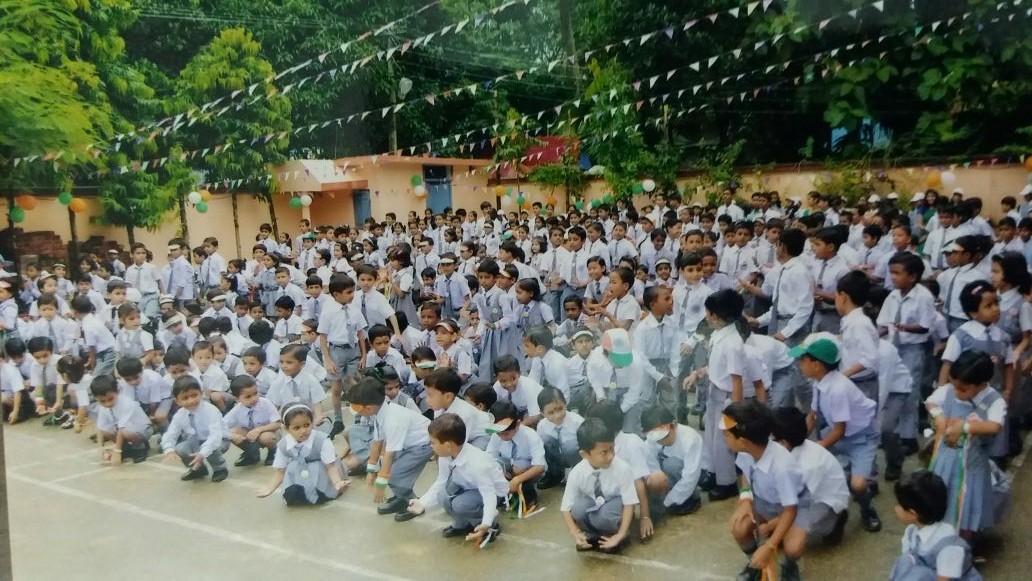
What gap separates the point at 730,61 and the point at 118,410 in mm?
7741

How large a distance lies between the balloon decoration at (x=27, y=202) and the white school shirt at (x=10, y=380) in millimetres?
1188

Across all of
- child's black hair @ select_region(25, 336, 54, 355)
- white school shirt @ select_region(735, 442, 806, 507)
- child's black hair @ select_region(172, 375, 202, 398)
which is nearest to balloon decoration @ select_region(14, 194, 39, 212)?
child's black hair @ select_region(25, 336, 54, 355)

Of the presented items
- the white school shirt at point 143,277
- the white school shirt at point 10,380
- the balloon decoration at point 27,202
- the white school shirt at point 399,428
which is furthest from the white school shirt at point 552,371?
the white school shirt at point 143,277

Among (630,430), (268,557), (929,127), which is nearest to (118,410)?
(268,557)

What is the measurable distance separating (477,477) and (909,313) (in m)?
2.51

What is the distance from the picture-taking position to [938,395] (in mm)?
3344

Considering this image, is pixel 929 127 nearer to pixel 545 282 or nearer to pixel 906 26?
pixel 906 26

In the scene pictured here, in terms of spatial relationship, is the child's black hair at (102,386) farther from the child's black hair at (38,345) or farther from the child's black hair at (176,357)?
the child's black hair at (38,345)

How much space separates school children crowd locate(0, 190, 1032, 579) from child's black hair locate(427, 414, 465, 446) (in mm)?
11

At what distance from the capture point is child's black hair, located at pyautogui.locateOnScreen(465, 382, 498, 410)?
429cm

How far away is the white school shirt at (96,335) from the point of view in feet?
20.1

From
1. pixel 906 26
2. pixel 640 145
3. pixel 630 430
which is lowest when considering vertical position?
pixel 630 430

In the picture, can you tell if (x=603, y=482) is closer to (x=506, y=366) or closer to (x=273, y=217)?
(x=506, y=366)

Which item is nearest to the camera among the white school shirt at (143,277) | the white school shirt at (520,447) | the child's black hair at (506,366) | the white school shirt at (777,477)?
the white school shirt at (777,477)
